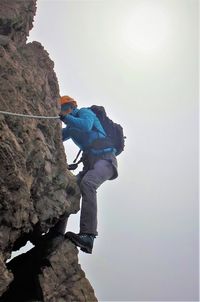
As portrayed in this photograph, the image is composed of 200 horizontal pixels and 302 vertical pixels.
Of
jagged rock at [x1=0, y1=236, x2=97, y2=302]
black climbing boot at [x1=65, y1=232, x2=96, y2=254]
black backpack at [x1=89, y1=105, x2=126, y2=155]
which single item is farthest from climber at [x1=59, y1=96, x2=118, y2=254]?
jagged rock at [x1=0, y1=236, x2=97, y2=302]

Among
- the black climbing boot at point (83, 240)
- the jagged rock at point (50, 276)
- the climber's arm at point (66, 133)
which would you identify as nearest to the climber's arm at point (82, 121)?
the climber's arm at point (66, 133)

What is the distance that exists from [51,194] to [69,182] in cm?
83

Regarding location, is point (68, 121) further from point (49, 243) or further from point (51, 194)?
point (49, 243)

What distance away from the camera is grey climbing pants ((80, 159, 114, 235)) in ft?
27.7

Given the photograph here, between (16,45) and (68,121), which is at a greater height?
(16,45)

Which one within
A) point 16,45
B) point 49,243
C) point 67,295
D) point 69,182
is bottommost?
point 67,295

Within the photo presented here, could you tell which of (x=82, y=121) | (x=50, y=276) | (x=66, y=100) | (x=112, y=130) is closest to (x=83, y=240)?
(x=50, y=276)

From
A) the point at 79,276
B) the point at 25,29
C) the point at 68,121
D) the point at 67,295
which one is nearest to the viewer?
the point at 67,295

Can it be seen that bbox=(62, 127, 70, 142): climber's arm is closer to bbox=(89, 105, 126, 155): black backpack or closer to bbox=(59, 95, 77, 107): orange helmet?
bbox=(59, 95, 77, 107): orange helmet

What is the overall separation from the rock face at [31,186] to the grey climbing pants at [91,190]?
0.27 m

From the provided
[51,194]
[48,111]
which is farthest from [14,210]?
[48,111]

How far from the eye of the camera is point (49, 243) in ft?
27.4

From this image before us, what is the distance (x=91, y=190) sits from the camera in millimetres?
9000

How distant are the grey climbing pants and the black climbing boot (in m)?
0.12
